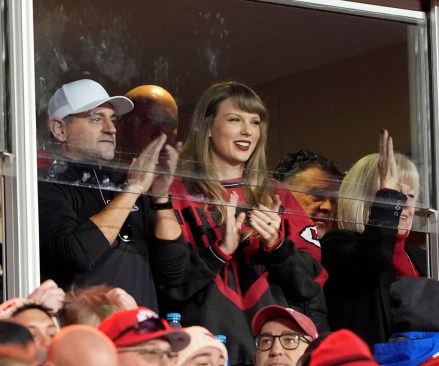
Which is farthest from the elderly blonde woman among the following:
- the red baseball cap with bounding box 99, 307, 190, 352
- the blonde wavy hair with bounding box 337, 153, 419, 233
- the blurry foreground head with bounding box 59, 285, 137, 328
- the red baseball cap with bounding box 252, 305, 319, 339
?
the red baseball cap with bounding box 99, 307, 190, 352

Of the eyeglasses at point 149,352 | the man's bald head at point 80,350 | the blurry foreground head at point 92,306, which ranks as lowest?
the eyeglasses at point 149,352

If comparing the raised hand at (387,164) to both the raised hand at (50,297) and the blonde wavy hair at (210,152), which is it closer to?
the blonde wavy hair at (210,152)

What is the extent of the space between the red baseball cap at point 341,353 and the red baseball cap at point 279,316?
2.93 feet

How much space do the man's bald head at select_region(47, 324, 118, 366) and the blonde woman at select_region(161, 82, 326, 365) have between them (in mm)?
2406

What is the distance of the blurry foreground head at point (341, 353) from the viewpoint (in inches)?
210

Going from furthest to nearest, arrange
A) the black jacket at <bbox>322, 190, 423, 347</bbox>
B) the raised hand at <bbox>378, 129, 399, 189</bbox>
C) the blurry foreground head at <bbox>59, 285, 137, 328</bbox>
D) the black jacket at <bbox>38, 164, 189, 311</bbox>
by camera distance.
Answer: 1. the raised hand at <bbox>378, 129, 399, 189</bbox>
2. the black jacket at <bbox>322, 190, 423, 347</bbox>
3. the black jacket at <bbox>38, 164, 189, 311</bbox>
4. the blurry foreground head at <bbox>59, 285, 137, 328</bbox>

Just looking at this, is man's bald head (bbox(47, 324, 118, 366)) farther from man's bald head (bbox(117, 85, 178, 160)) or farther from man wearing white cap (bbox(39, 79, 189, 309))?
man's bald head (bbox(117, 85, 178, 160))

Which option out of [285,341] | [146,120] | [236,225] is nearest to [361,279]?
[236,225]

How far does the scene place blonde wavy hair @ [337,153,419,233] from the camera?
776 cm

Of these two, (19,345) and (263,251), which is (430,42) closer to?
(263,251)

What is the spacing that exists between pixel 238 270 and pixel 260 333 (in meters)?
0.74

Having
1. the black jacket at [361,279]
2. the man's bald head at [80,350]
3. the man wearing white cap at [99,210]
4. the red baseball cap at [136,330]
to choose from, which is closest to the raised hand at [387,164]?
the black jacket at [361,279]

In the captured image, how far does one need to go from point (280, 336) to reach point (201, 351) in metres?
1.07

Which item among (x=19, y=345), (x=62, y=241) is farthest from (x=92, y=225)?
(x=19, y=345)
